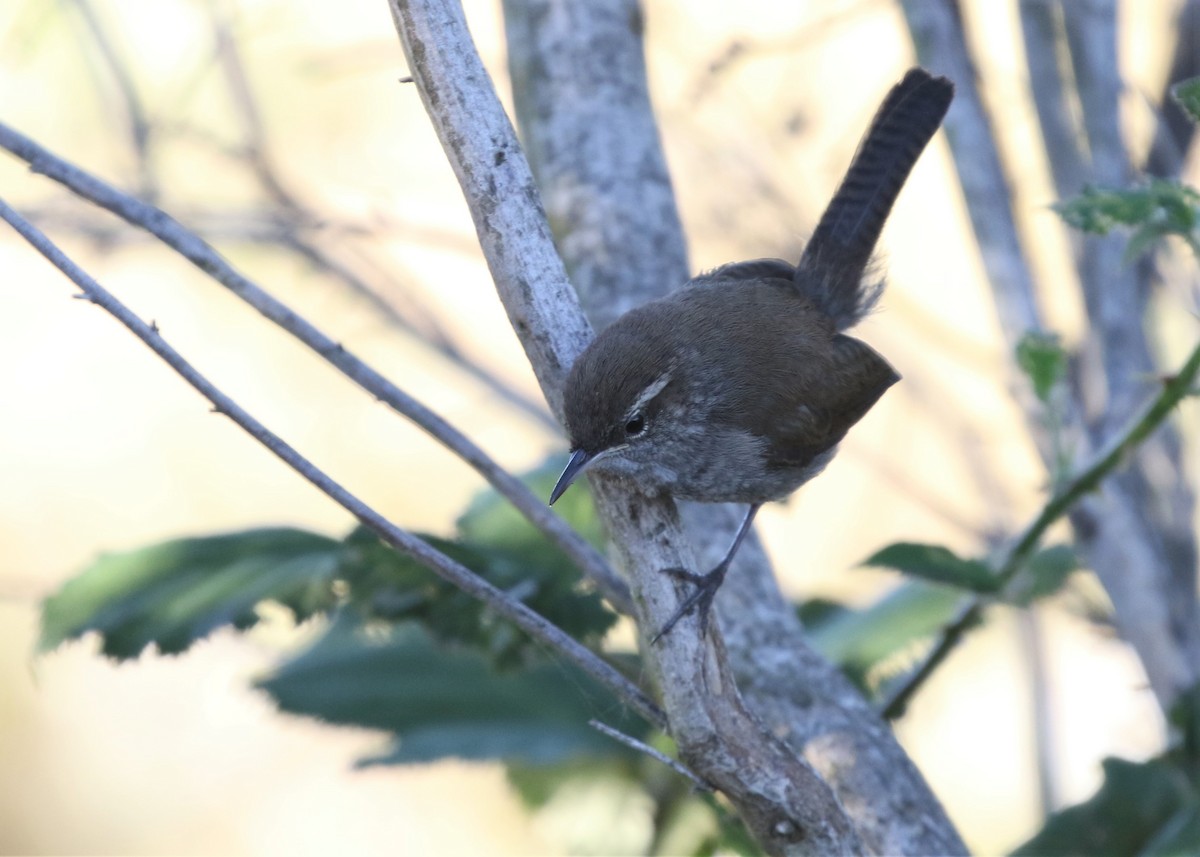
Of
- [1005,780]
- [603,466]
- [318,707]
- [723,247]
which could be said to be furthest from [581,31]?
[1005,780]

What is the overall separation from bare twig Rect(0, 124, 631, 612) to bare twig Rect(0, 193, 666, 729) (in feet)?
1.02

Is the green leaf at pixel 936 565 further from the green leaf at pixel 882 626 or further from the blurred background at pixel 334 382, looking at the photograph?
the blurred background at pixel 334 382

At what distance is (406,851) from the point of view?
17.5 ft

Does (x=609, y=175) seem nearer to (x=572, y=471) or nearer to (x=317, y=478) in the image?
(x=572, y=471)

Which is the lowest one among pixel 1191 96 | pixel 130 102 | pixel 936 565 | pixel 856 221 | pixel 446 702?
pixel 446 702

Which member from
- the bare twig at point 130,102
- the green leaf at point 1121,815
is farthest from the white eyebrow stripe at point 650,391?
the bare twig at point 130,102

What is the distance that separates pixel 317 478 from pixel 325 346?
477 mm

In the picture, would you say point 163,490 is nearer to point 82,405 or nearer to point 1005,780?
point 82,405

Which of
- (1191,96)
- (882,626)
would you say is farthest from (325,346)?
(882,626)

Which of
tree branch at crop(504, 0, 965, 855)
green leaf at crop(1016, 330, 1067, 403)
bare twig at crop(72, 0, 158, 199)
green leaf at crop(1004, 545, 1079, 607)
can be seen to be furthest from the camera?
bare twig at crop(72, 0, 158, 199)

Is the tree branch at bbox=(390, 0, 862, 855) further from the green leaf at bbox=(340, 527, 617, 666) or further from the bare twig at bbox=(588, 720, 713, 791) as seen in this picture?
the green leaf at bbox=(340, 527, 617, 666)

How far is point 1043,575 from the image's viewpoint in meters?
2.85

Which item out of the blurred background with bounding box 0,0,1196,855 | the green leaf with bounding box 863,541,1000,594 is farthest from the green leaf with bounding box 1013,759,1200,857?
the blurred background with bounding box 0,0,1196,855

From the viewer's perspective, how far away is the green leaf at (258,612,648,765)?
2633 millimetres
